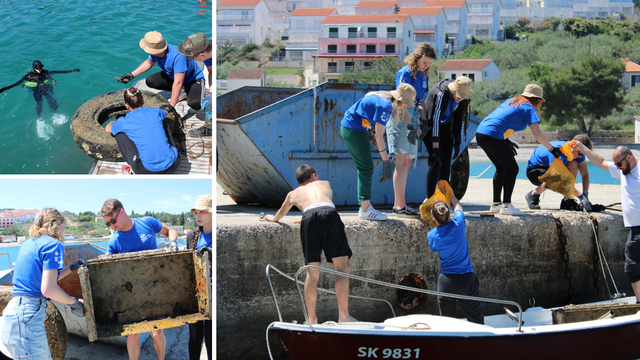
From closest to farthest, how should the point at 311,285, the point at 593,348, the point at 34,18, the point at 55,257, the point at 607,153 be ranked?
the point at 55,257 < the point at 311,285 < the point at 593,348 < the point at 34,18 < the point at 607,153

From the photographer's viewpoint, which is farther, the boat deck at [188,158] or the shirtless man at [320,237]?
the boat deck at [188,158]

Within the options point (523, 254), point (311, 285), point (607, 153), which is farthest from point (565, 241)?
point (607, 153)

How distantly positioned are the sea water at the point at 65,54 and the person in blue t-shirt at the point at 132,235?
5.45 ft

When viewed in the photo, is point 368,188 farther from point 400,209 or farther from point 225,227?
point 225,227

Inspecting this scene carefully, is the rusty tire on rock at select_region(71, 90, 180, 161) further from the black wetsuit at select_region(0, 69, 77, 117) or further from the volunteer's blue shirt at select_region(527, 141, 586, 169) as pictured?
the volunteer's blue shirt at select_region(527, 141, 586, 169)

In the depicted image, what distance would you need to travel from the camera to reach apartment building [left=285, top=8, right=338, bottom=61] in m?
96.5

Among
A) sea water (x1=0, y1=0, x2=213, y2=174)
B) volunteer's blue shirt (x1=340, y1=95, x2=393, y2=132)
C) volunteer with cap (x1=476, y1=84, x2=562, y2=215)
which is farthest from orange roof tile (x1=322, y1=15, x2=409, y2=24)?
volunteer's blue shirt (x1=340, y1=95, x2=393, y2=132)

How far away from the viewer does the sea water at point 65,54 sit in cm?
662

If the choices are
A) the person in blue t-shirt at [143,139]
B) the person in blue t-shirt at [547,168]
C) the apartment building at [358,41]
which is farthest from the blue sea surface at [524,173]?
the apartment building at [358,41]

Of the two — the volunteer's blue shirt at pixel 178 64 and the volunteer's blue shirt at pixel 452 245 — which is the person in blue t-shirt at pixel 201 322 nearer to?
the volunteer's blue shirt at pixel 452 245

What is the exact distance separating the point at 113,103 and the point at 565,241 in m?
6.12

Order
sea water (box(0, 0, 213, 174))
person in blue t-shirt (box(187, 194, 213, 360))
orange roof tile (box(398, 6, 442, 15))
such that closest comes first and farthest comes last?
person in blue t-shirt (box(187, 194, 213, 360))
sea water (box(0, 0, 213, 174))
orange roof tile (box(398, 6, 442, 15))

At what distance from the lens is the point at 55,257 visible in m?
3.66

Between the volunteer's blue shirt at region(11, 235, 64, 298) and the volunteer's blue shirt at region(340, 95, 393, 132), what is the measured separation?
3128 millimetres
